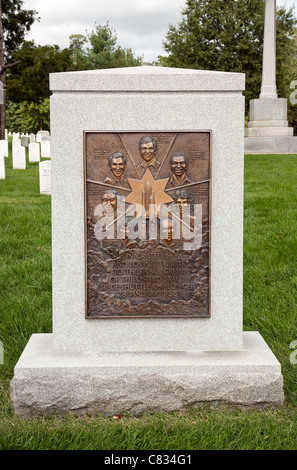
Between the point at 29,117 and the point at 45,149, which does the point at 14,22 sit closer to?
the point at 45,149

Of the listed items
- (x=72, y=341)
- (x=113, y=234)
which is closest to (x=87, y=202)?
(x=113, y=234)

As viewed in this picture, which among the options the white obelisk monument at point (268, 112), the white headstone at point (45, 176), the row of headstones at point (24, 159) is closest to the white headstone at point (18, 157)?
the row of headstones at point (24, 159)

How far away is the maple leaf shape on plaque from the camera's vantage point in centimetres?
317

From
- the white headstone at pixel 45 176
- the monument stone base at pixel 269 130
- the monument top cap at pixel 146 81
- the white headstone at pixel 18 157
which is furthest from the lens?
the monument stone base at pixel 269 130

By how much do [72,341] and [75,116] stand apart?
129 cm

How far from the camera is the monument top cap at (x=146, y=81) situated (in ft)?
10.1

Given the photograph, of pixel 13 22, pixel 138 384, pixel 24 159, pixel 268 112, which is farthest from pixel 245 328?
pixel 13 22

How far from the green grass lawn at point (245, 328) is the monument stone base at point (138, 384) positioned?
0.21ft

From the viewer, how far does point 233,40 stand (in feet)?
112

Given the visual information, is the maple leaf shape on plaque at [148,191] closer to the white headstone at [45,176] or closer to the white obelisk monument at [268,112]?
the white headstone at [45,176]

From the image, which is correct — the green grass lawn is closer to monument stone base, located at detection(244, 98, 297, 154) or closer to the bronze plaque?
the bronze plaque

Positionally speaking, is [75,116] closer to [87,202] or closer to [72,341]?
[87,202]

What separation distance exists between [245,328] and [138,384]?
128 cm

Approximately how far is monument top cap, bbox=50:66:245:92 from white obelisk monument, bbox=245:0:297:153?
706 inches
